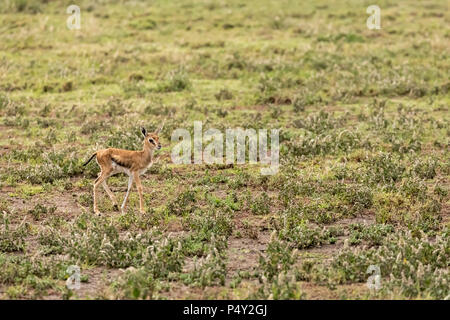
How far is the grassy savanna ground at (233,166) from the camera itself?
922 cm

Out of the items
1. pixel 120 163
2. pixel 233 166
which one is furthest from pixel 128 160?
pixel 233 166

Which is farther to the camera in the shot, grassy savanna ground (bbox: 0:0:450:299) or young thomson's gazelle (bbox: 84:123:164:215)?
young thomson's gazelle (bbox: 84:123:164:215)

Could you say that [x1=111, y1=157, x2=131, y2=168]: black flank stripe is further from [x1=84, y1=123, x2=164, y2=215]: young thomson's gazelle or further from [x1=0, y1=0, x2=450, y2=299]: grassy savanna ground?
[x1=0, y1=0, x2=450, y2=299]: grassy savanna ground

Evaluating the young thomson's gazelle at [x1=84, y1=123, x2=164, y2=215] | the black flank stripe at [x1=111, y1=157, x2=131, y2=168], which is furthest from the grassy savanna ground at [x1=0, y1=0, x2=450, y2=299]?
the black flank stripe at [x1=111, y1=157, x2=131, y2=168]

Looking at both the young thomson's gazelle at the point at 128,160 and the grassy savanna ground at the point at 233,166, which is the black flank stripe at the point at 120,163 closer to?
the young thomson's gazelle at the point at 128,160

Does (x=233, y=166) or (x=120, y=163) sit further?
(x=233, y=166)

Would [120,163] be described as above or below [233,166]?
above

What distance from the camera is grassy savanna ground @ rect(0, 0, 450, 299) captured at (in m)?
9.22

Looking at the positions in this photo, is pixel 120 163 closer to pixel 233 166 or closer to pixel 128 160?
pixel 128 160

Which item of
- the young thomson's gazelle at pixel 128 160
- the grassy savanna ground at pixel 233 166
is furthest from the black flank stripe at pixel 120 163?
the grassy savanna ground at pixel 233 166

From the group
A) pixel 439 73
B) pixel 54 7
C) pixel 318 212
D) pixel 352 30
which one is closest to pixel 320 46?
pixel 352 30

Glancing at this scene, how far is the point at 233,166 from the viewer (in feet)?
47.0

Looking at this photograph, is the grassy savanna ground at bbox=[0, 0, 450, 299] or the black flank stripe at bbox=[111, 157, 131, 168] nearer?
the grassy savanna ground at bbox=[0, 0, 450, 299]

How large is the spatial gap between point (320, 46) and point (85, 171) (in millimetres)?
12546
